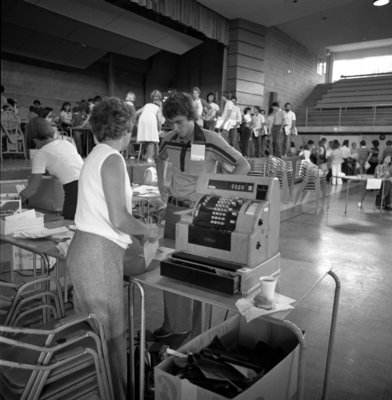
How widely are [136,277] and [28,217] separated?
1.00 m

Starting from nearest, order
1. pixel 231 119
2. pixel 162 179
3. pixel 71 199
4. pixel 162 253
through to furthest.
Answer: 1. pixel 162 253
2. pixel 162 179
3. pixel 71 199
4. pixel 231 119

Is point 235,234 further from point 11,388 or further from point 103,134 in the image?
point 11,388

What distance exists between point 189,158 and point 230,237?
988 mm

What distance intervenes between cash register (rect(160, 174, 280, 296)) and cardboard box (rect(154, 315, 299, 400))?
0.29m

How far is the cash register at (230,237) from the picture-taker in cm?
139

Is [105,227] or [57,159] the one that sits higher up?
[57,159]

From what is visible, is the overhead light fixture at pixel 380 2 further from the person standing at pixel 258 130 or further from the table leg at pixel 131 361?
the table leg at pixel 131 361

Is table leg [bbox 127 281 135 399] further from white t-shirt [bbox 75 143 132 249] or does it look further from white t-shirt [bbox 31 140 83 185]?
white t-shirt [bbox 31 140 83 185]

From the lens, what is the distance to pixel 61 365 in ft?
4.34

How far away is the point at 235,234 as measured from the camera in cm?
140

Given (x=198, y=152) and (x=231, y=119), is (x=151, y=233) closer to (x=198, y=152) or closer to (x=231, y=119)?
(x=198, y=152)

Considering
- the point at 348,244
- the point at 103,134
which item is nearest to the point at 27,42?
the point at 348,244

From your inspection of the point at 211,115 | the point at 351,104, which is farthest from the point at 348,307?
the point at 351,104

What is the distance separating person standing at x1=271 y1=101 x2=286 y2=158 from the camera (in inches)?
422
